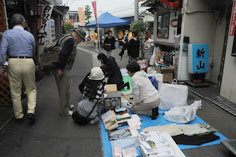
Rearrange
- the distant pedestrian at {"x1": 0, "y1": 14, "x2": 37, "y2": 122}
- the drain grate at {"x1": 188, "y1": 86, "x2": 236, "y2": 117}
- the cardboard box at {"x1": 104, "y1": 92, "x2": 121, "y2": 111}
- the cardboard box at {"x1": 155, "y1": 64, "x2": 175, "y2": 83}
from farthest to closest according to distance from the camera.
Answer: the cardboard box at {"x1": 155, "y1": 64, "x2": 175, "y2": 83}
the drain grate at {"x1": 188, "y1": 86, "x2": 236, "y2": 117}
the cardboard box at {"x1": 104, "y1": 92, "x2": 121, "y2": 111}
the distant pedestrian at {"x1": 0, "y1": 14, "x2": 37, "y2": 122}

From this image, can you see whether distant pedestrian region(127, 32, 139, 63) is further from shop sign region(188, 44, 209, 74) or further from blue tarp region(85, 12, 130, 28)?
blue tarp region(85, 12, 130, 28)

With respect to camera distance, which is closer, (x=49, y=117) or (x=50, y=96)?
(x=49, y=117)

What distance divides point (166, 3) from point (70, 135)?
523 cm

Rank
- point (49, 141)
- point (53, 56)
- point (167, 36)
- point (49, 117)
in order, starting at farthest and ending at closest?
point (167, 36) → point (49, 117) → point (53, 56) → point (49, 141)

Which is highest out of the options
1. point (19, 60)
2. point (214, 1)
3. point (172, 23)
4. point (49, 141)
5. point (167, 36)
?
point (214, 1)

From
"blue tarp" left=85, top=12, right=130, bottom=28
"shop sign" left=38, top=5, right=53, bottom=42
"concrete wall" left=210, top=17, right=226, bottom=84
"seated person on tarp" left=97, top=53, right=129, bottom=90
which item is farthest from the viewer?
"blue tarp" left=85, top=12, right=130, bottom=28

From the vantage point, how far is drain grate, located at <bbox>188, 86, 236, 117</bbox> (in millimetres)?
4284

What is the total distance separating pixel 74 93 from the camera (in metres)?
5.67

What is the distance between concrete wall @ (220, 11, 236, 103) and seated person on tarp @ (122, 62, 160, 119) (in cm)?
217

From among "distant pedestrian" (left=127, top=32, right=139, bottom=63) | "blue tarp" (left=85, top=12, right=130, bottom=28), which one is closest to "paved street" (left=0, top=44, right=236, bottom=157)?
"distant pedestrian" (left=127, top=32, right=139, bottom=63)

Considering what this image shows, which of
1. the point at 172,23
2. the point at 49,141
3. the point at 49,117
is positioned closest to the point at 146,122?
the point at 49,141

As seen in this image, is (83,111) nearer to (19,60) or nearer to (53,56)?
(53,56)

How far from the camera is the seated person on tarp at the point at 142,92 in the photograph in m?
3.68

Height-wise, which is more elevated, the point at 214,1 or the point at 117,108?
the point at 214,1
